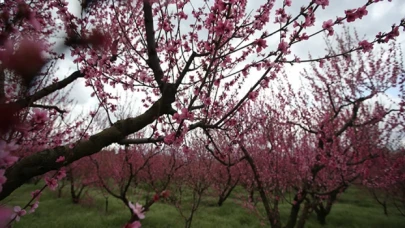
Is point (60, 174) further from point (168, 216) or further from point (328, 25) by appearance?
point (168, 216)

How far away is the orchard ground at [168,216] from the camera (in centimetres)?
950

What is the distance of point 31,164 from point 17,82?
219 centimetres

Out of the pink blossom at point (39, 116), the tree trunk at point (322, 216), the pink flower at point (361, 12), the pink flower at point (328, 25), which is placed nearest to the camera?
the pink blossom at point (39, 116)

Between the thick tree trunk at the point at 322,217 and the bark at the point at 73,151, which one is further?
the thick tree trunk at the point at 322,217

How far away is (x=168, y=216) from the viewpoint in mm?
10547

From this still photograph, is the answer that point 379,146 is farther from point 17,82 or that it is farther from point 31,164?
point 17,82

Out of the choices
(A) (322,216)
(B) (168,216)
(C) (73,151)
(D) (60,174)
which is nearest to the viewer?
(C) (73,151)

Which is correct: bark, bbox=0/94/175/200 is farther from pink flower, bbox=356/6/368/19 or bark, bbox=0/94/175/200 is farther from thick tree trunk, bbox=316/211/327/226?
thick tree trunk, bbox=316/211/327/226

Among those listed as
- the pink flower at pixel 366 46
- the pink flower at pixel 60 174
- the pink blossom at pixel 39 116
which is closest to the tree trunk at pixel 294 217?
the pink flower at pixel 366 46

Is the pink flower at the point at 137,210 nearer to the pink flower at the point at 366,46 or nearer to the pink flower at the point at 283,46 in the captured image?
the pink flower at the point at 283,46

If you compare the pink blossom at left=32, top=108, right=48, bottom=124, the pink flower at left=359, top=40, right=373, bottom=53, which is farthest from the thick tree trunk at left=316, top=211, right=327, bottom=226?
the pink blossom at left=32, top=108, right=48, bottom=124

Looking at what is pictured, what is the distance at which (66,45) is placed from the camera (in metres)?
0.94

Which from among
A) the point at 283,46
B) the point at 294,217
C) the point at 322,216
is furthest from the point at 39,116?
the point at 322,216

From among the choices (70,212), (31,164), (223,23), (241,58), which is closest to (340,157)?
(241,58)
